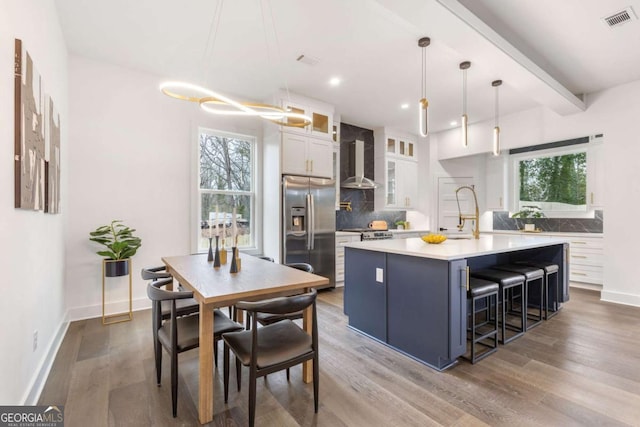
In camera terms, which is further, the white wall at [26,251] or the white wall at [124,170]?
the white wall at [124,170]

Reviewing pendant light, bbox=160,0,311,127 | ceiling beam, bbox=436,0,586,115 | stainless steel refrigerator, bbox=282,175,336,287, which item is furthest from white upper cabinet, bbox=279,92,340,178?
ceiling beam, bbox=436,0,586,115

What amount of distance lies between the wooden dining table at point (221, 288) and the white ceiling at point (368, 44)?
2.17m

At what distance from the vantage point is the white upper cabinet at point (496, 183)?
6.40 metres

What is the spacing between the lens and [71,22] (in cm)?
281

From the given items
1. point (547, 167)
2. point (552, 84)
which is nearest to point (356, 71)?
point (552, 84)

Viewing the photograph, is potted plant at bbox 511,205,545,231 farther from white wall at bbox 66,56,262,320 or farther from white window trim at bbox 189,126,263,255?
white wall at bbox 66,56,262,320

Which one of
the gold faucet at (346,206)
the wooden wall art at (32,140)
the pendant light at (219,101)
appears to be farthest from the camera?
the gold faucet at (346,206)

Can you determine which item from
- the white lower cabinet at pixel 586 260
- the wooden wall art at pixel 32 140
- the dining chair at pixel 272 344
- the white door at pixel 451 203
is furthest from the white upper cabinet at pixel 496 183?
the wooden wall art at pixel 32 140

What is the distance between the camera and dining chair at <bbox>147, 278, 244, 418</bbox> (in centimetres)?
175

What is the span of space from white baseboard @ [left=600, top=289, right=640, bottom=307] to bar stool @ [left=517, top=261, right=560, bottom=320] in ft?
3.61


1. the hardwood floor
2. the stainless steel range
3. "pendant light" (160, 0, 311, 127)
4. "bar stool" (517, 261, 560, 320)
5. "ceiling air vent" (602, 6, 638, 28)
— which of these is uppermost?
"ceiling air vent" (602, 6, 638, 28)

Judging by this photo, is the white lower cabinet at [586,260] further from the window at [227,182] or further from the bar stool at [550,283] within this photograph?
the window at [227,182]

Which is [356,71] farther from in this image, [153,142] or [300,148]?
[153,142]

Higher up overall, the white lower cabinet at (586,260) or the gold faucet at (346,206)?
the gold faucet at (346,206)
